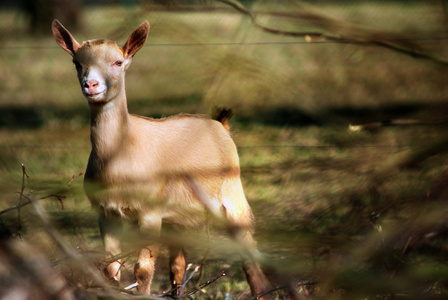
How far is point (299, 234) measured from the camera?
559 millimetres

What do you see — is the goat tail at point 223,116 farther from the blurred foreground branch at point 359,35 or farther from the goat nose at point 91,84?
the blurred foreground branch at point 359,35

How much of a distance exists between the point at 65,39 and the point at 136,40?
0.24m

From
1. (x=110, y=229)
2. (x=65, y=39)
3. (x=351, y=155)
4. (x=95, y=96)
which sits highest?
(x=351, y=155)

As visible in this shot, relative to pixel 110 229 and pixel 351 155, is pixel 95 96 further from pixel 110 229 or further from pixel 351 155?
pixel 351 155

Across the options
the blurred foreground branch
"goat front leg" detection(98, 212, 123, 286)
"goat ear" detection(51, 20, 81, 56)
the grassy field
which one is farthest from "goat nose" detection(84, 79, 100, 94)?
the blurred foreground branch

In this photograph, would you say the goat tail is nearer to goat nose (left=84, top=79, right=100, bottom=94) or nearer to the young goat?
the young goat

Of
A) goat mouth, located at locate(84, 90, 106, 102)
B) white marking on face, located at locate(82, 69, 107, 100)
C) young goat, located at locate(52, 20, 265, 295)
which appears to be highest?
white marking on face, located at locate(82, 69, 107, 100)

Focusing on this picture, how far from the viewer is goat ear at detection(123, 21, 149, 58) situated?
1747 mm

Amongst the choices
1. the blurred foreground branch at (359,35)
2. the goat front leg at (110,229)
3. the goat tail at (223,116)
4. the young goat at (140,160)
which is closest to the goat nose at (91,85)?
the young goat at (140,160)

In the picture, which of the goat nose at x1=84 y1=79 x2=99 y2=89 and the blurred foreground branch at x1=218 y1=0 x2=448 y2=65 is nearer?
the blurred foreground branch at x1=218 y1=0 x2=448 y2=65

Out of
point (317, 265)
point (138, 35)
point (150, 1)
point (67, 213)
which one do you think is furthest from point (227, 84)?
point (138, 35)

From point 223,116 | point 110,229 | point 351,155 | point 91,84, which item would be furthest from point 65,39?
point 351,155

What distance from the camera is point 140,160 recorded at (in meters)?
1.93

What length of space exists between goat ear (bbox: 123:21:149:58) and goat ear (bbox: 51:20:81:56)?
0.17 meters
